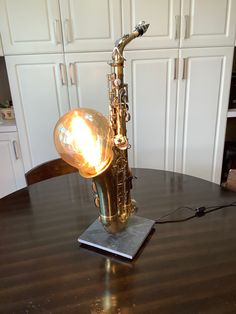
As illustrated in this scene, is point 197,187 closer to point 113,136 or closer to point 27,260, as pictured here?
point 113,136

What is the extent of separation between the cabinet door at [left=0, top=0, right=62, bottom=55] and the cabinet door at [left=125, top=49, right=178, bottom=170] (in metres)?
0.49

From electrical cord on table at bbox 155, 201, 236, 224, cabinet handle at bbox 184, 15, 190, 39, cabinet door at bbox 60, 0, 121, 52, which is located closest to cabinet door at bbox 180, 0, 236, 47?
cabinet handle at bbox 184, 15, 190, 39

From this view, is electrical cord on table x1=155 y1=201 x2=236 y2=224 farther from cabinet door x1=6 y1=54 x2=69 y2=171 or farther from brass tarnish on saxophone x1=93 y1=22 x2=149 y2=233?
cabinet door x1=6 y1=54 x2=69 y2=171

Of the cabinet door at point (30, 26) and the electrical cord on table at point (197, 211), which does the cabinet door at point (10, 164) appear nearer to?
the cabinet door at point (30, 26)

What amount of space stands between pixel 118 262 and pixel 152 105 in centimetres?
140

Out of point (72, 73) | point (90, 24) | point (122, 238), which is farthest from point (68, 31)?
point (122, 238)

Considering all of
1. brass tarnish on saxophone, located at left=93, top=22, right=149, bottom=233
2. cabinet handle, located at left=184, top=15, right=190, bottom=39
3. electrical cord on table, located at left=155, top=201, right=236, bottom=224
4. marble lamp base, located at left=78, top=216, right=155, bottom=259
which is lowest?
electrical cord on table, located at left=155, top=201, right=236, bottom=224

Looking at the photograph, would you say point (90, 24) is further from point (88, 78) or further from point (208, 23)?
point (208, 23)

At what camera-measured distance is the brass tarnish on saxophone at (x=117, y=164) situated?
2.53ft

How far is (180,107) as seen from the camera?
202 cm

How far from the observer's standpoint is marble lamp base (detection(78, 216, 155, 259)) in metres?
0.82

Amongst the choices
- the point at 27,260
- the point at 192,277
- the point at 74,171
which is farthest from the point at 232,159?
the point at 27,260

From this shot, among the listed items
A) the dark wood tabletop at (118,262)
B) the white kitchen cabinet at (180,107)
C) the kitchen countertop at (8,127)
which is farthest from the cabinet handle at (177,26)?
the kitchen countertop at (8,127)

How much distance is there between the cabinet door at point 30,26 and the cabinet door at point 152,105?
1.62ft
